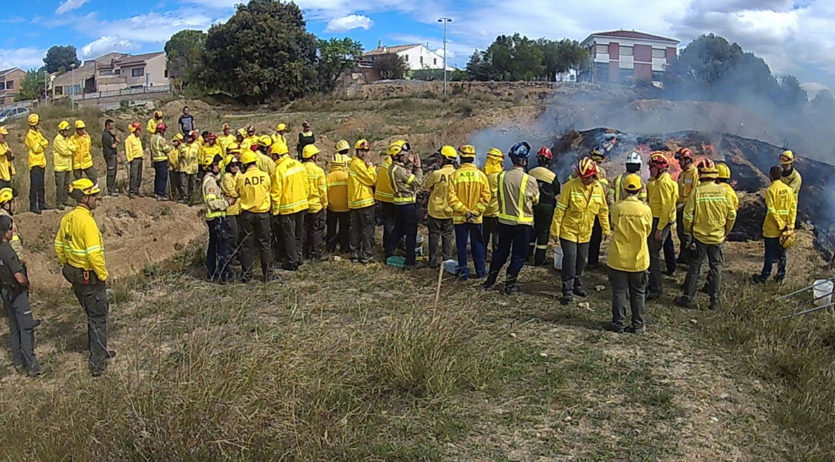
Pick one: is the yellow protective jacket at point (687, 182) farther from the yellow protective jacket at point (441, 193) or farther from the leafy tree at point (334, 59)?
the leafy tree at point (334, 59)

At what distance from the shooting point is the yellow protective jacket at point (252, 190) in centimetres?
902

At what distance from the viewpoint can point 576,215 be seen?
7969 mm

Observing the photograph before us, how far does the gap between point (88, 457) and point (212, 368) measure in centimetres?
91

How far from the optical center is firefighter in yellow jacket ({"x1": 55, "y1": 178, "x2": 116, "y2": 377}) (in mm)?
6246

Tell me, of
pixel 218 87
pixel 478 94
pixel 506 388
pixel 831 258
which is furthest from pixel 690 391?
pixel 218 87

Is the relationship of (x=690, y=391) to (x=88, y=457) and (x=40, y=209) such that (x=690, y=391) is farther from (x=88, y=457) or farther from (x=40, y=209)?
(x=40, y=209)

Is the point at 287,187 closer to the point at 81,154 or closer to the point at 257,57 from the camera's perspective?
the point at 81,154

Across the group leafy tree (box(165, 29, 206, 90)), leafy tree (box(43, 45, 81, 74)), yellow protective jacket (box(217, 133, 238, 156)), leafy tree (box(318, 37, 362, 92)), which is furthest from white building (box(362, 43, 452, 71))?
yellow protective jacket (box(217, 133, 238, 156))

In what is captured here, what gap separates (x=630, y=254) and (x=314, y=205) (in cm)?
492

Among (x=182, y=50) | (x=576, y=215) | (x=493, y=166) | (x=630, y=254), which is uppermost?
(x=182, y=50)

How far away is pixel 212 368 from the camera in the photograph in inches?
184

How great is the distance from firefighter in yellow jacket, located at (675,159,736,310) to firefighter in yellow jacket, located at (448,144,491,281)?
262 centimetres

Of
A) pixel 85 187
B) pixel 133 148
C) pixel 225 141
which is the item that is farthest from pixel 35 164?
pixel 85 187

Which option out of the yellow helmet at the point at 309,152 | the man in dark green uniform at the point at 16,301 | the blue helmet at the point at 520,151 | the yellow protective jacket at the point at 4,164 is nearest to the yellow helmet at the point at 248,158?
the yellow helmet at the point at 309,152
